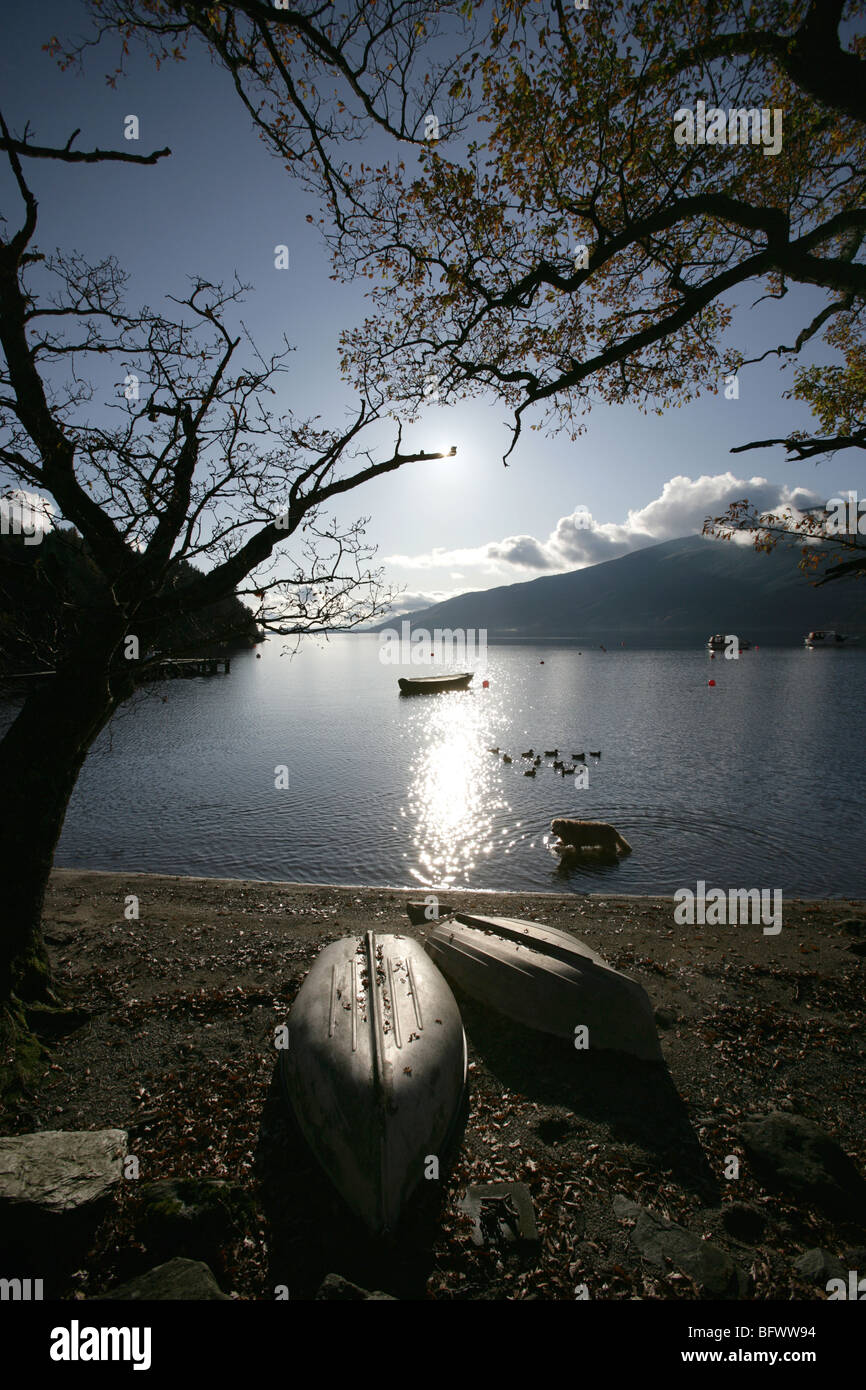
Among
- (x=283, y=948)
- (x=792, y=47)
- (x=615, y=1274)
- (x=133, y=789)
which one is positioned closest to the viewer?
(x=615, y=1274)

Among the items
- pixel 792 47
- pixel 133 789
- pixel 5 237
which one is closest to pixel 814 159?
pixel 792 47

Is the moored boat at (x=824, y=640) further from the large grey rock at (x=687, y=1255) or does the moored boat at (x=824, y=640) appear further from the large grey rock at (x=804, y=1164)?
the large grey rock at (x=687, y=1255)

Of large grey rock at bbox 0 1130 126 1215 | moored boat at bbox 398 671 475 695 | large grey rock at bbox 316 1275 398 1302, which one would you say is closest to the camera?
large grey rock at bbox 316 1275 398 1302

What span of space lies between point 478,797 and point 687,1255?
993 inches

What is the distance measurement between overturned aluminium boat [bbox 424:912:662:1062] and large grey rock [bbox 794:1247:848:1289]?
303cm

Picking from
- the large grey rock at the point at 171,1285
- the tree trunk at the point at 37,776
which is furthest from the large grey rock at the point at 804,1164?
the tree trunk at the point at 37,776

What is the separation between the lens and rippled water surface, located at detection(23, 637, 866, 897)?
840 inches

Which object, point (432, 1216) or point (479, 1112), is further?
point (479, 1112)

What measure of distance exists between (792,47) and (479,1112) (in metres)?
13.5

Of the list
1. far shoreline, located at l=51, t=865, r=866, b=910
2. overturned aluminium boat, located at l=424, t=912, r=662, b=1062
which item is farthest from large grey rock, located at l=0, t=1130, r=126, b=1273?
far shoreline, located at l=51, t=865, r=866, b=910

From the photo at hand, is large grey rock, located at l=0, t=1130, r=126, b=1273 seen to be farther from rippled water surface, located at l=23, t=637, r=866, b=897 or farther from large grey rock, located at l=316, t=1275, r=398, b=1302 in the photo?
rippled water surface, located at l=23, t=637, r=866, b=897

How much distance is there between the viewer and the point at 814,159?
947cm

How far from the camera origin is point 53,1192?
5.13 metres
